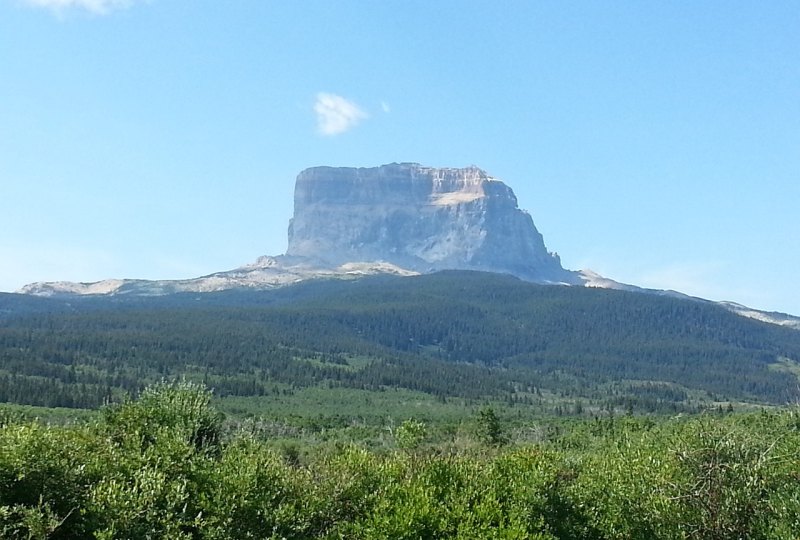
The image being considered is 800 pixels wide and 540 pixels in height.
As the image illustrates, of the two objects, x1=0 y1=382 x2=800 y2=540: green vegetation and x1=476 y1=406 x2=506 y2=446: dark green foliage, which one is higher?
x1=0 y1=382 x2=800 y2=540: green vegetation

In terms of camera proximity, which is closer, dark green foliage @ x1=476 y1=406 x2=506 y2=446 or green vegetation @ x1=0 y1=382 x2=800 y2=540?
green vegetation @ x1=0 y1=382 x2=800 y2=540

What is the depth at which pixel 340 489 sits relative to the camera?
125 feet

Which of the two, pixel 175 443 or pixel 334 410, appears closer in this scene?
pixel 175 443

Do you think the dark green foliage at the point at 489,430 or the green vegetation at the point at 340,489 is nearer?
the green vegetation at the point at 340,489

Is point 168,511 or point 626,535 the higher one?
point 168,511

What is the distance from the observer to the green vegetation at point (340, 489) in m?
30.5

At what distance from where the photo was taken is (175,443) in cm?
3606

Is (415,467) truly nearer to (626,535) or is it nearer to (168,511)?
(626,535)

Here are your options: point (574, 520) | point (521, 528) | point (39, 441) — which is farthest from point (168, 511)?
point (574, 520)

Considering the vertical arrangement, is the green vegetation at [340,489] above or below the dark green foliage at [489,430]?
above

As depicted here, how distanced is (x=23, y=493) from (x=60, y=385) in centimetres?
16252

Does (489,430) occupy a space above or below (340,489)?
below

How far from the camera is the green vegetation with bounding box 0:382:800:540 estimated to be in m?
30.5

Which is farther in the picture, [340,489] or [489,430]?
[489,430]
